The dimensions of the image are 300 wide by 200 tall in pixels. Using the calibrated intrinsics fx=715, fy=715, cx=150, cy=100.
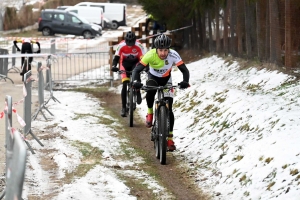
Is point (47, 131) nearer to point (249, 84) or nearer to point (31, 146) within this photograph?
point (31, 146)

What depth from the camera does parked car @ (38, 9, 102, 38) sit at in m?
48.5

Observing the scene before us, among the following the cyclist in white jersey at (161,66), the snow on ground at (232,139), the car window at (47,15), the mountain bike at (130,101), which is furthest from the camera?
the car window at (47,15)

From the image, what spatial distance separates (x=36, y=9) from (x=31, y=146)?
50.9 m

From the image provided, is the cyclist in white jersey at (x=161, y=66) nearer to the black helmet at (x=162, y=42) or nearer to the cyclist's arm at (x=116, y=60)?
the black helmet at (x=162, y=42)

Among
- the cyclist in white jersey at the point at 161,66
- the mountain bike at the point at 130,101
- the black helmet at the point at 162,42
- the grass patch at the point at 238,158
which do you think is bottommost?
the grass patch at the point at 238,158

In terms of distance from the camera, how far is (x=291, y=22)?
1421 cm

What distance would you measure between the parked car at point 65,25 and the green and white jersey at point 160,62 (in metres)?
37.3

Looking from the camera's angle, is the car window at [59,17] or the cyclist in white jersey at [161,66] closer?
the cyclist in white jersey at [161,66]

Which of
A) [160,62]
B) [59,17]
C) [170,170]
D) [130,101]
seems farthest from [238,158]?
[59,17]

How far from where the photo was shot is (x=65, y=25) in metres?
48.7

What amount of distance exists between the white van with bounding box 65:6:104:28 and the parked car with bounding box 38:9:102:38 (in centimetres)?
444

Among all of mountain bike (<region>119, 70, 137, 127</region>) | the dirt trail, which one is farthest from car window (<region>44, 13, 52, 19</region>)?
the dirt trail

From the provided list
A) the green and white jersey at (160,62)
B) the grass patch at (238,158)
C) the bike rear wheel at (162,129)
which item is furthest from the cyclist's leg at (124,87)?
the grass patch at (238,158)

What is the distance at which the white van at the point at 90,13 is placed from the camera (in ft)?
176
